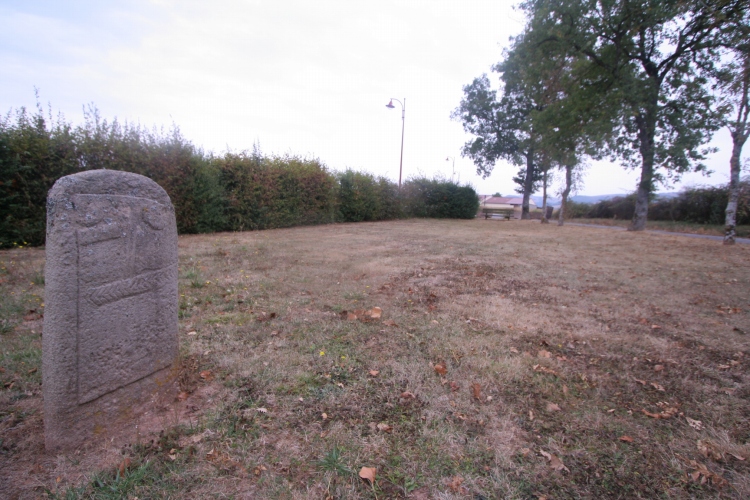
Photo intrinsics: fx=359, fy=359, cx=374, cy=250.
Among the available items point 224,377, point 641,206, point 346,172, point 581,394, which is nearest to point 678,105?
point 641,206

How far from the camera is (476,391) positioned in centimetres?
269

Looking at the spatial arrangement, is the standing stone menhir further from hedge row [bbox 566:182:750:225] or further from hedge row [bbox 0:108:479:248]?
hedge row [bbox 566:182:750:225]

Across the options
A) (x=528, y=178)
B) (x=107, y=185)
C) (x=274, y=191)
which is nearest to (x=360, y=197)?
(x=274, y=191)

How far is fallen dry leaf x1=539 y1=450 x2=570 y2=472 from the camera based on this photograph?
199 cm

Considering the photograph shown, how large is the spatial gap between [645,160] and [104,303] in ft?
62.8

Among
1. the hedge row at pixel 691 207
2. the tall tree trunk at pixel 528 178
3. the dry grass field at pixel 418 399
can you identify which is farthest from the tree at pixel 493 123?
the dry grass field at pixel 418 399

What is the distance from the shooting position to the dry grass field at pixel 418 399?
1.88m

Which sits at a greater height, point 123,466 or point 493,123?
point 493,123

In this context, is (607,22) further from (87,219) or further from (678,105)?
(87,219)

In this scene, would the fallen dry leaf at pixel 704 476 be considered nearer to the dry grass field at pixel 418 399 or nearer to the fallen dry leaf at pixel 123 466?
the dry grass field at pixel 418 399

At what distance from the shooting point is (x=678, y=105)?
14773mm

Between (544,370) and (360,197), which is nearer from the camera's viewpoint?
(544,370)

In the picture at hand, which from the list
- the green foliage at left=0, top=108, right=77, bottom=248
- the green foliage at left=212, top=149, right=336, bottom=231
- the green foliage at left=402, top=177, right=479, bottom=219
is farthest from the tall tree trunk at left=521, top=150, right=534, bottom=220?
the green foliage at left=0, top=108, right=77, bottom=248

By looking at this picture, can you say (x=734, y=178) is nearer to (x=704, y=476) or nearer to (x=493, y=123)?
(x=704, y=476)
